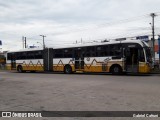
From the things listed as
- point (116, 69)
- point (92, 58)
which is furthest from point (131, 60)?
point (92, 58)

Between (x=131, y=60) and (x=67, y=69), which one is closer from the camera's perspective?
(x=131, y=60)

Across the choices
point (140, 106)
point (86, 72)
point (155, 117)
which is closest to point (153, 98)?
point (140, 106)

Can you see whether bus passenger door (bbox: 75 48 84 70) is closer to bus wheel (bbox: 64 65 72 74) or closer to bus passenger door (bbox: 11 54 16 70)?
bus wheel (bbox: 64 65 72 74)

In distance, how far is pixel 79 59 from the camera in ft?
95.2

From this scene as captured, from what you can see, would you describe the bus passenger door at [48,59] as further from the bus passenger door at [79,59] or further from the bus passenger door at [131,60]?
the bus passenger door at [131,60]

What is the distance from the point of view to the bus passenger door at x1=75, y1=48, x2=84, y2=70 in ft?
94.3

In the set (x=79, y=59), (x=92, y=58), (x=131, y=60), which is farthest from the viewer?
(x=79, y=59)

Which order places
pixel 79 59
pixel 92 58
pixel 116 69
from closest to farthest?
pixel 116 69 → pixel 92 58 → pixel 79 59

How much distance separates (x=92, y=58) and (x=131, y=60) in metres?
4.21

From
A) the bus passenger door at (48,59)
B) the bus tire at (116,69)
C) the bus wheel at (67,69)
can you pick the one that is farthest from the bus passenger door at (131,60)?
the bus passenger door at (48,59)

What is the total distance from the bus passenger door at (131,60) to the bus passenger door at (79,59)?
5210 millimetres

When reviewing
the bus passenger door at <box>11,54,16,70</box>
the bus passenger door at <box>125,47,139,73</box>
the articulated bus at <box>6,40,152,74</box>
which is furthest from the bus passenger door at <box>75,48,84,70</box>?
the bus passenger door at <box>11,54,16,70</box>

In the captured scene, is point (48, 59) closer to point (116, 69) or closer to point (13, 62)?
Result: point (13, 62)

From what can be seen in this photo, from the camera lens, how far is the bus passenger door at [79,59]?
28.7 meters
